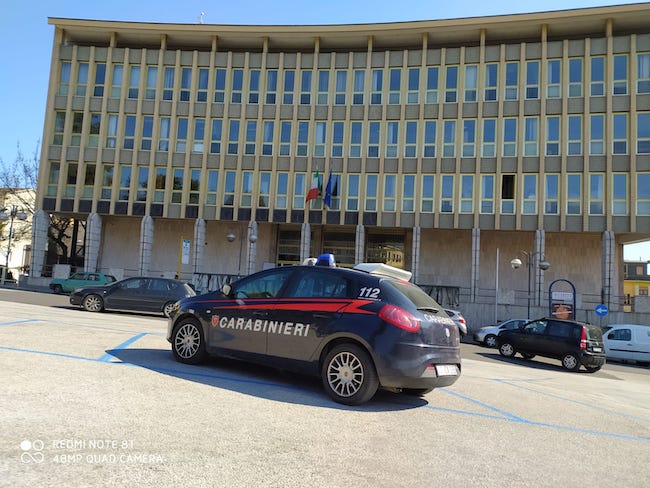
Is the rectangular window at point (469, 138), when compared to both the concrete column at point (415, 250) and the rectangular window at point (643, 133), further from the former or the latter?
the rectangular window at point (643, 133)

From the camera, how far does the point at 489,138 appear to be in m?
29.0

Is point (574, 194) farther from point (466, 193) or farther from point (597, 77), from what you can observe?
point (597, 77)

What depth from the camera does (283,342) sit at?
5926 mm

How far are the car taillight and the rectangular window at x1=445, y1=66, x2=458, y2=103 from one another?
26834mm

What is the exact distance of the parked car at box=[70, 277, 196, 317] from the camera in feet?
52.3

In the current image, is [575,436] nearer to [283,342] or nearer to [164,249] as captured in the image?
[283,342]

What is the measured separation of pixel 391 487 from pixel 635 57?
31.6 metres

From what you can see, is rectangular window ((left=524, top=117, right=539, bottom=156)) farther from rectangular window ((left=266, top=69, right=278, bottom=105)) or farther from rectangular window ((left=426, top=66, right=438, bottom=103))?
rectangular window ((left=266, top=69, right=278, bottom=105))

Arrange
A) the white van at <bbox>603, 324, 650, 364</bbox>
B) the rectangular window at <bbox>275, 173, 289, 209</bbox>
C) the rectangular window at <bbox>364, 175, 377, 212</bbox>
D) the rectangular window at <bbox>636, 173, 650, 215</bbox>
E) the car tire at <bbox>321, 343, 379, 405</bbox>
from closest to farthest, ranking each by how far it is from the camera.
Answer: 1. the car tire at <bbox>321, 343, 379, 405</bbox>
2. the white van at <bbox>603, 324, 650, 364</bbox>
3. the rectangular window at <bbox>636, 173, 650, 215</bbox>
4. the rectangular window at <bbox>364, 175, 377, 212</bbox>
5. the rectangular window at <bbox>275, 173, 289, 209</bbox>

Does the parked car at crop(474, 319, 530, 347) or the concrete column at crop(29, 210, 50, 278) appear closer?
the parked car at crop(474, 319, 530, 347)

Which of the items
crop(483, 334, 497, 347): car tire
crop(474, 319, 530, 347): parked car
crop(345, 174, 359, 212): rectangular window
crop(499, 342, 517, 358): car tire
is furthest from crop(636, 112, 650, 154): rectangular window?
crop(499, 342, 517, 358): car tire

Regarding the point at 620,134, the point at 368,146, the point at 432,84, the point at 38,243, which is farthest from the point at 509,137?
the point at 38,243

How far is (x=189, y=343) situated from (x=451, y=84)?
2727 centimetres

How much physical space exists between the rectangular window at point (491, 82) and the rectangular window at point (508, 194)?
16.1ft
